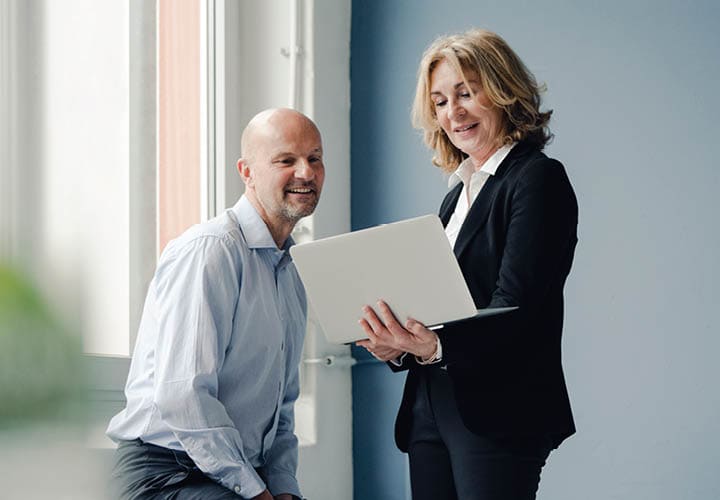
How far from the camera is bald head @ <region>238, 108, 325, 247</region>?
5.94ft

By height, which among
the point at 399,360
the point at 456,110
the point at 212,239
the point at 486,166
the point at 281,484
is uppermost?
the point at 456,110

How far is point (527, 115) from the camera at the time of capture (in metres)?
1.74

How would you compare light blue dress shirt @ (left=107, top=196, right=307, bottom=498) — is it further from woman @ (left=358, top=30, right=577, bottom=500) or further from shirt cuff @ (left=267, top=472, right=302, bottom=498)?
woman @ (left=358, top=30, right=577, bottom=500)

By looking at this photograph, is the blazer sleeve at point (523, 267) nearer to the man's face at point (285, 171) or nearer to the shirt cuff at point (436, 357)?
the shirt cuff at point (436, 357)

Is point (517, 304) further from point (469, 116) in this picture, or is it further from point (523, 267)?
point (469, 116)

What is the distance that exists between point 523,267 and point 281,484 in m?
0.66

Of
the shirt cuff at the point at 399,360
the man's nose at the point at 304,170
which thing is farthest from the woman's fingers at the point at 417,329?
the man's nose at the point at 304,170

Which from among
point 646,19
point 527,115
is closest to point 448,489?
point 527,115

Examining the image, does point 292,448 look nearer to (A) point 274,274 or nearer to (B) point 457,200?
(A) point 274,274

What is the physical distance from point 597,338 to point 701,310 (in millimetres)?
300

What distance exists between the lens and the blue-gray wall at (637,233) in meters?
2.38

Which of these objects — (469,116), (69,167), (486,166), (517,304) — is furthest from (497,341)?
(69,167)

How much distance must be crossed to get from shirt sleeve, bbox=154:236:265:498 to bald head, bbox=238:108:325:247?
155 mm

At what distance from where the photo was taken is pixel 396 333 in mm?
1531
